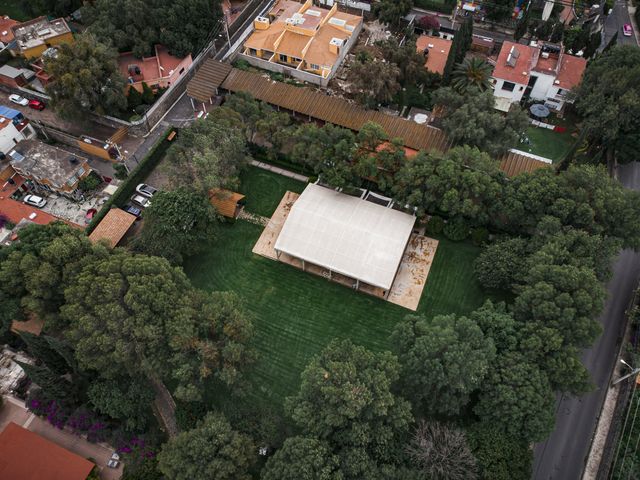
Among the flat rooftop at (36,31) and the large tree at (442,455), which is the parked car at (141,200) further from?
the large tree at (442,455)

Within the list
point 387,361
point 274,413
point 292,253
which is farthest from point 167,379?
point 387,361

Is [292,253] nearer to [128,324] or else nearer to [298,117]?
[128,324]

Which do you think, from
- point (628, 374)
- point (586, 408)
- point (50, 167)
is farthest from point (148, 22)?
point (628, 374)

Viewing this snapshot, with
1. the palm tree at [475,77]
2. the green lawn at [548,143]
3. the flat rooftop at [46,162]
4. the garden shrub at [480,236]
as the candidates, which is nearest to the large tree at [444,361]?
the garden shrub at [480,236]

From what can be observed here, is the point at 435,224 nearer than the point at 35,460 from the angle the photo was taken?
No

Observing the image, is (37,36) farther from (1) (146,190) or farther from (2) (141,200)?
(2) (141,200)

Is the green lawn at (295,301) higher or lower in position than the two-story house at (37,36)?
lower

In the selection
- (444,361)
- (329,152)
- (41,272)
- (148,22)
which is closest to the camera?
(444,361)

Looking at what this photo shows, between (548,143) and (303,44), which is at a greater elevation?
(303,44)
